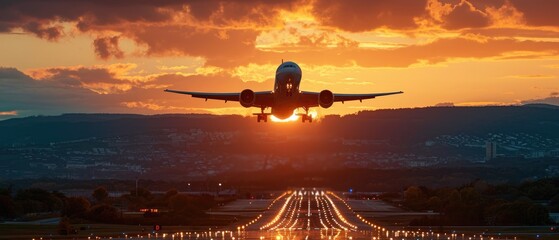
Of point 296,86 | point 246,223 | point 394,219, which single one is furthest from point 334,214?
point 296,86

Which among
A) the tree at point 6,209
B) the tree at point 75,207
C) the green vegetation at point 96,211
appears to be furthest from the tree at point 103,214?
the tree at point 6,209

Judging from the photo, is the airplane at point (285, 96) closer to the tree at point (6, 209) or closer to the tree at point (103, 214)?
the tree at point (103, 214)

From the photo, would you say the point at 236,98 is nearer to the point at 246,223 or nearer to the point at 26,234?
the point at 26,234

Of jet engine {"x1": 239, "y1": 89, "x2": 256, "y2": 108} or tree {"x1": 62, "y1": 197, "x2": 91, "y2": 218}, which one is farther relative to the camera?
tree {"x1": 62, "y1": 197, "x2": 91, "y2": 218}

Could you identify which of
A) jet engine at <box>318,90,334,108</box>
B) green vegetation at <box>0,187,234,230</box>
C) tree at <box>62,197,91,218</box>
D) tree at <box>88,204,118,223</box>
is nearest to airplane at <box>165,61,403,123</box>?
jet engine at <box>318,90,334,108</box>

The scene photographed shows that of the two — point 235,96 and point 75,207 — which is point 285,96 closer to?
point 235,96

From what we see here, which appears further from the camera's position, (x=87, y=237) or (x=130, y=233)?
(x=130, y=233)

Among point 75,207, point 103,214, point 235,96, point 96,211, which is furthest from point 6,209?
point 235,96

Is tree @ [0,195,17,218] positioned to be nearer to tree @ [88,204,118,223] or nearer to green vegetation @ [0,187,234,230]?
green vegetation @ [0,187,234,230]
